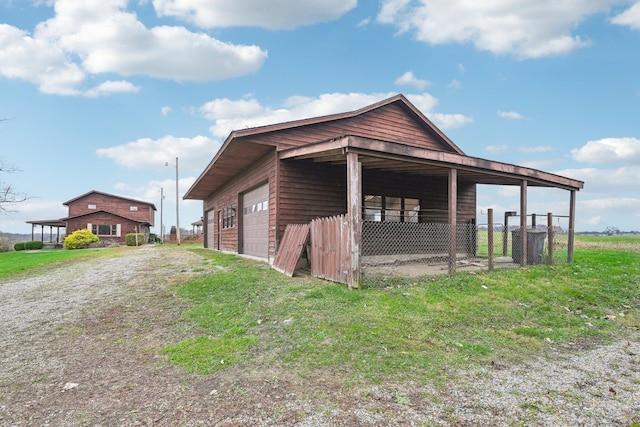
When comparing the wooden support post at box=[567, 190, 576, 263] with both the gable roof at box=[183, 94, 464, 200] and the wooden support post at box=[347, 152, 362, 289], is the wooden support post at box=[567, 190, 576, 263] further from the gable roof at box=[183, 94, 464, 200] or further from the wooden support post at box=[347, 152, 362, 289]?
the wooden support post at box=[347, 152, 362, 289]

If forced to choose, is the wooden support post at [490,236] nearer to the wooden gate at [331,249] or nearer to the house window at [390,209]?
the house window at [390,209]

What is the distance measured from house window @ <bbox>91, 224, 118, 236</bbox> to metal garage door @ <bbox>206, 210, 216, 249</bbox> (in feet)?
62.5

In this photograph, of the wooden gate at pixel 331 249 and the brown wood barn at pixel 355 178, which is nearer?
the wooden gate at pixel 331 249

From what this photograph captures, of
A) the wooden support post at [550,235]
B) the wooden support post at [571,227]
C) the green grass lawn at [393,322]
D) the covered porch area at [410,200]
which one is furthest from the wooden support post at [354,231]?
the wooden support post at [571,227]

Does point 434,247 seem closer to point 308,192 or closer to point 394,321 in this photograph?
point 308,192

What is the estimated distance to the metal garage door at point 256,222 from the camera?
39.4 feet

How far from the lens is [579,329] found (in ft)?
17.7

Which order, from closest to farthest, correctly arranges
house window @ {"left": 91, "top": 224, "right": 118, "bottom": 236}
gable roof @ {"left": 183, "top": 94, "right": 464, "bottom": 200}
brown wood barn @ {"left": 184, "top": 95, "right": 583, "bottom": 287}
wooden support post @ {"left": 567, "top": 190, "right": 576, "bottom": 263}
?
brown wood barn @ {"left": 184, "top": 95, "right": 583, "bottom": 287}, gable roof @ {"left": 183, "top": 94, "right": 464, "bottom": 200}, wooden support post @ {"left": 567, "top": 190, "right": 576, "bottom": 263}, house window @ {"left": 91, "top": 224, "right": 118, "bottom": 236}

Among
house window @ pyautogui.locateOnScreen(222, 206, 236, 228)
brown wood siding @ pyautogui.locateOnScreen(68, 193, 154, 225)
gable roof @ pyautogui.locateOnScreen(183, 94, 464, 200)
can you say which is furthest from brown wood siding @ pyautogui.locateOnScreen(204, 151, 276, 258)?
brown wood siding @ pyautogui.locateOnScreen(68, 193, 154, 225)

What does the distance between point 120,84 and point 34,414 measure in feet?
43.6

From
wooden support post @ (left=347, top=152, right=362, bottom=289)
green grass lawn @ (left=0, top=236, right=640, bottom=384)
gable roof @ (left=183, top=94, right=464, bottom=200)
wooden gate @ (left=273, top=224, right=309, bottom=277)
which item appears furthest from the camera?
gable roof @ (left=183, top=94, right=464, bottom=200)

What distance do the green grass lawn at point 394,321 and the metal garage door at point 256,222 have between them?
11.5 ft

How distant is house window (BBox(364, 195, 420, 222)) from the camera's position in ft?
39.5

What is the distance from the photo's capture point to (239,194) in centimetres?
1505
